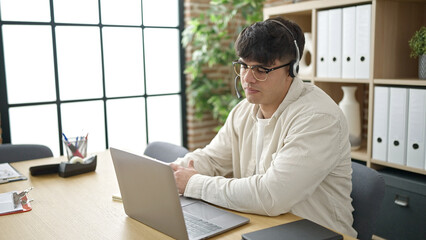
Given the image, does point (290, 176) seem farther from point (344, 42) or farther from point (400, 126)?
point (344, 42)

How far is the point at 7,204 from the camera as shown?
1.53m

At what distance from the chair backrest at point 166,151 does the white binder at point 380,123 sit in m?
1.23

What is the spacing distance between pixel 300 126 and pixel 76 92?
250cm

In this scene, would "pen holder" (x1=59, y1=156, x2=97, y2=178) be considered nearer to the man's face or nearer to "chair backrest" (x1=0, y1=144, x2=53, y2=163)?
"chair backrest" (x1=0, y1=144, x2=53, y2=163)

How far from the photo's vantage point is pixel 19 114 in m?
3.26

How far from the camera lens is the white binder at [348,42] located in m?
2.66

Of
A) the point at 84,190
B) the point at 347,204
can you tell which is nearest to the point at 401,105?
the point at 347,204

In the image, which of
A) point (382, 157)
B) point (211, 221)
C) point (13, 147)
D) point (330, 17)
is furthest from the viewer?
point (330, 17)

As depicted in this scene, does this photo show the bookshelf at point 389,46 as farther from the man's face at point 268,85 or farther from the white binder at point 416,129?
the man's face at point 268,85

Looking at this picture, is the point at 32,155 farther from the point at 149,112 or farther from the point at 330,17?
the point at 330,17

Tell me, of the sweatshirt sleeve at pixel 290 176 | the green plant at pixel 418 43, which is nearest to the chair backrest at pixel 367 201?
the sweatshirt sleeve at pixel 290 176

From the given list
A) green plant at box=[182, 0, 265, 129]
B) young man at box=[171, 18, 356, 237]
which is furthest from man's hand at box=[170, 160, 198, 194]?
green plant at box=[182, 0, 265, 129]

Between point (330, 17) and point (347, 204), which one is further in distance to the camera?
point (330, 17)

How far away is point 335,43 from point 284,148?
158cm
